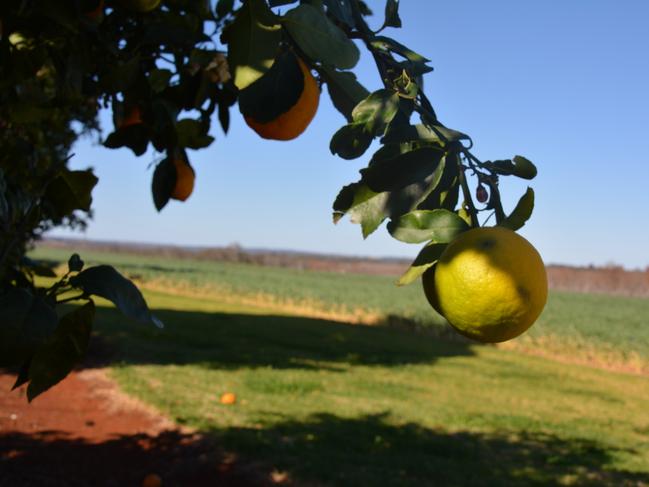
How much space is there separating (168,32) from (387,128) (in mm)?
857

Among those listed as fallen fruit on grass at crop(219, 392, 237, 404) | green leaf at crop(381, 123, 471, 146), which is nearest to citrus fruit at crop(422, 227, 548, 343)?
green leaf at crop(381, 123, 471, 146)

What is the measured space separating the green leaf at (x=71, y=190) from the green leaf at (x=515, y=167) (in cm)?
84

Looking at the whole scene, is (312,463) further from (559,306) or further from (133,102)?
(559,306)

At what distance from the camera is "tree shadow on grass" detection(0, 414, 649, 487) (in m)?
4.41

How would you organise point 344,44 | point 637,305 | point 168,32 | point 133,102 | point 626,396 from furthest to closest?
point 637,305
point 626,396
point 133,102
point 168,32
point 344,44

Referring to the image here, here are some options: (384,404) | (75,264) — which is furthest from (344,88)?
(384,404)

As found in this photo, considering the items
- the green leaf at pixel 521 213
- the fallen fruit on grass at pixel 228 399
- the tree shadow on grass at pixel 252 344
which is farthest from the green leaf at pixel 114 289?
the tree shadow on grass at pixel 252 344

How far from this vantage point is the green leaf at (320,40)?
72cm

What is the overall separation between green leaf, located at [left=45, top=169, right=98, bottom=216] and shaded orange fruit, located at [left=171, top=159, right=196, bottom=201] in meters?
0.27

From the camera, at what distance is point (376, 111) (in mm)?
755

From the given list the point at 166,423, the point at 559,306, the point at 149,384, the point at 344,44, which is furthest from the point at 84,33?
the point at 559,306

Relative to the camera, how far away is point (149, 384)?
7.14 m

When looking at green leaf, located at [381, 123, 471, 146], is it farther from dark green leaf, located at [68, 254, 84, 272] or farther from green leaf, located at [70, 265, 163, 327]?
dark green leaf, located at [68, 254, 84, 272]

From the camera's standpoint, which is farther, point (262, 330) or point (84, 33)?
point (262, 330)
